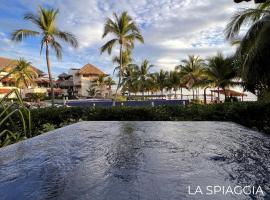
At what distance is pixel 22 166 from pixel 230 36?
38.4 ft

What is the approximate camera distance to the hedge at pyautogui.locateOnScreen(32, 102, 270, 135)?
25.1ft

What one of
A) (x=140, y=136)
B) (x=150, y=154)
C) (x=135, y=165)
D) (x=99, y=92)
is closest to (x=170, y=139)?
(x=140, y=136)

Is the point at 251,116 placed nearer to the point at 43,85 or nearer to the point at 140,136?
the point at 140,136

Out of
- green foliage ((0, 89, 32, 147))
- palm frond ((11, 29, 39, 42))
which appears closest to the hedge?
green foliage ((0, 89, 32, 147))

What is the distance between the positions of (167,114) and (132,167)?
575 centimetres

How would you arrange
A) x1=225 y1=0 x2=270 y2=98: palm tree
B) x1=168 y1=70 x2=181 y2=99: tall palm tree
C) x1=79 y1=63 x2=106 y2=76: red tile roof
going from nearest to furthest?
x1=225 y1=0 x2=270 y2=98: palm tree
x1=168 y1=70 x2=181 y2=99: tall palm tree
x1=79 y1=63 x2=106 y2=76: red tile roof

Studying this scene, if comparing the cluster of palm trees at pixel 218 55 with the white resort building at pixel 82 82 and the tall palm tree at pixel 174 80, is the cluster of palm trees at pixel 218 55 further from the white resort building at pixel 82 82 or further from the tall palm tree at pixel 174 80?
the white resort building at pixel 82 82

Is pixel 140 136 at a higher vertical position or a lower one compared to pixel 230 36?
lower

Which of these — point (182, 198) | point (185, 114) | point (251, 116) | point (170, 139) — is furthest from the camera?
point (185, 114)

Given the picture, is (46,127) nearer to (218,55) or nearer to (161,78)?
(218,55)

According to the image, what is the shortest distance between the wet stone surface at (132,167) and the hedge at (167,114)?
138 inches

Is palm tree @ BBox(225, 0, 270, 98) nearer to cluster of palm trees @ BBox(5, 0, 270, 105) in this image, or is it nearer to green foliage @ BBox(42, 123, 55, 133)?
cluster of palm trees @ BBox(5, 0, 270, 105)

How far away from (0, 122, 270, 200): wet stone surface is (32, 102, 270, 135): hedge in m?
3.52

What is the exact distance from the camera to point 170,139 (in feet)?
13.9
